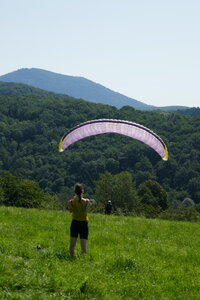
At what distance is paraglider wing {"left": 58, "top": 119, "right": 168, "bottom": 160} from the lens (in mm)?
22656

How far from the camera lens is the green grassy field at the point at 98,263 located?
8.77 meters

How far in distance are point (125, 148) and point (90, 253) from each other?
16650 centimetres

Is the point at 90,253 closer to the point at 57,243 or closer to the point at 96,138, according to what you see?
the point at 57,243

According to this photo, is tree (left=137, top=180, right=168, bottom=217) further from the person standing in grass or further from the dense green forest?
the person standing in grass

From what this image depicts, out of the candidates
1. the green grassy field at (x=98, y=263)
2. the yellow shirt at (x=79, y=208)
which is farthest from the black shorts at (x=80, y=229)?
the green grassy field at (x=98, y=263)

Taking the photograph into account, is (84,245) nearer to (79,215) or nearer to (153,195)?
(79,215)

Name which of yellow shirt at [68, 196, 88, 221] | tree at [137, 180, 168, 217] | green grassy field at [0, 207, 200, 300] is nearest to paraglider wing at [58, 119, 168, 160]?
green grassy field at [0, 207, 200, 300]

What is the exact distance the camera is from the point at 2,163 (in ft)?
614

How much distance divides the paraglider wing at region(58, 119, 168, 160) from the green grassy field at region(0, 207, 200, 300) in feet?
22.2

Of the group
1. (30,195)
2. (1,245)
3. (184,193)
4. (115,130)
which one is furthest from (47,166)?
(1,245)

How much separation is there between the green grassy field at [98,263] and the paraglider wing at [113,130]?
6.77 m

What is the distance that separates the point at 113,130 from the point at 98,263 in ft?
43.9

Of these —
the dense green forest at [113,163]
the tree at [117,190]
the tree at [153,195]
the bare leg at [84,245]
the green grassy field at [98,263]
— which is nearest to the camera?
the green grassy field at [98,263]

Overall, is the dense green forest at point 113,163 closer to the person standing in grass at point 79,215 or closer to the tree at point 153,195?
the tree at point 153,195
